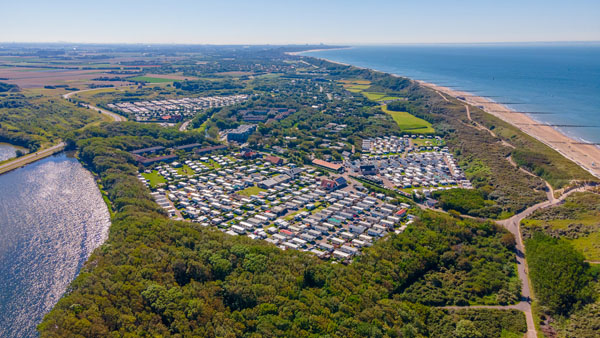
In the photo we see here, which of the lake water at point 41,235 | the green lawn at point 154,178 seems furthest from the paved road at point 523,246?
the green lawn at point 154,178

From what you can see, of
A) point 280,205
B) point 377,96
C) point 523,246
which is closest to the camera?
point 523,246

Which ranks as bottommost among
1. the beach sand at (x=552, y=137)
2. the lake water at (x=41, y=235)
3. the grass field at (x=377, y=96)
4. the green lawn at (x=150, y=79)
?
the lake water at (x=41, y=235)

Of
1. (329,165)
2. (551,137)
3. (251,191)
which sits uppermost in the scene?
(551,137)

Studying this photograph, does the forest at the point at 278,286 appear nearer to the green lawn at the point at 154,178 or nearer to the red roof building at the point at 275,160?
the green lawn at the point at 154,178

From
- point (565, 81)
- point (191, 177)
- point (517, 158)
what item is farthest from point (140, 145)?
point (565, 81)

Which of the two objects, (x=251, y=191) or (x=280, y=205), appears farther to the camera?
(x=251, y=191)

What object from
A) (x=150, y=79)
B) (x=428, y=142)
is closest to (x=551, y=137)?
(x=428, y=142)

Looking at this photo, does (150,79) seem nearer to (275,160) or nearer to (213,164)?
(213,164)
